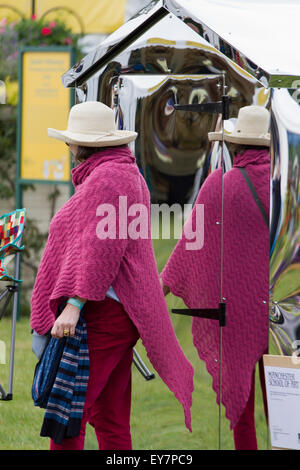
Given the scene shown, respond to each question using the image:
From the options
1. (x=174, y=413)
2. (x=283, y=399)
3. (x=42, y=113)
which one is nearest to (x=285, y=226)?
(x=283, y=399)

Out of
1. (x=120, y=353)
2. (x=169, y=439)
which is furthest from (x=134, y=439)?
(x=120, y=353)

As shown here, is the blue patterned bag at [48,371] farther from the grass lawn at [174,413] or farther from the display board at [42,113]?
the display board at [42,113]

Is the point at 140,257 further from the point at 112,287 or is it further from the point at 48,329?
the point at 48,329

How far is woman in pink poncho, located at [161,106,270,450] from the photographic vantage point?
10.8 ft

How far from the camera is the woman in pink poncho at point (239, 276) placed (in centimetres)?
328

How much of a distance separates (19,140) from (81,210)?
4870 millimetres

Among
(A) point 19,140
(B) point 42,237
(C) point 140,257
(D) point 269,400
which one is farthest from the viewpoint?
(B) point 42,237

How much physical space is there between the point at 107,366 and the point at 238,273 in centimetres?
64

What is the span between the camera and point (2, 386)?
5672 millimetres

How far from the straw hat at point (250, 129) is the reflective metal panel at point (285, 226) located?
12 centimetres

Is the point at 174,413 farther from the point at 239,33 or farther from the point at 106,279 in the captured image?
the point at 239,33

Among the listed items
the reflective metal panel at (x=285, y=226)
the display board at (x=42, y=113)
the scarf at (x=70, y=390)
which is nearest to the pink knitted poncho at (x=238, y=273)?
the reflective metal panel at (x=285, y=226)

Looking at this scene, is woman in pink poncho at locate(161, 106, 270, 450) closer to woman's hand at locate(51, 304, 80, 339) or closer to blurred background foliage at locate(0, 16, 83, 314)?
woman's hand at locate(51, 304, 80, 339)

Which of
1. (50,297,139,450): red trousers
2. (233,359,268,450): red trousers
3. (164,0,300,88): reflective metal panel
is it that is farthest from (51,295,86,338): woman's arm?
(164,0,300,88): reflective metal panel
